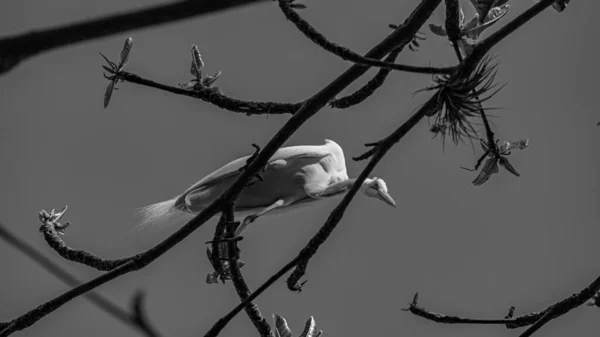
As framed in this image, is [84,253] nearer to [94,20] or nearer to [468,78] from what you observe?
[468,78]

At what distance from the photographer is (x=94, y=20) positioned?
24.3 inches

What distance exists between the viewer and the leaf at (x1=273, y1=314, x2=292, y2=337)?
2662mm

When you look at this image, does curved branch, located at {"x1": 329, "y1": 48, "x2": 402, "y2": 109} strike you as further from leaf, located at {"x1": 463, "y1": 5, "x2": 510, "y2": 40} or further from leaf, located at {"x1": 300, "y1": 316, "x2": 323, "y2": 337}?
leaf, located at {"x1": 300, "y1": 316, "x2": 323, "y2": 337}

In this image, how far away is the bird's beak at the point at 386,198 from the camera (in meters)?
3.11

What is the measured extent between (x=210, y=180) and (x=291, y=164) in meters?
0.42

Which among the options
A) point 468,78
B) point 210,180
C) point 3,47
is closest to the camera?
point 3,47

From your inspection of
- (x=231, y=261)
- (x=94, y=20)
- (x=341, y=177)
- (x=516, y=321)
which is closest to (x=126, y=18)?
(x=94, y=20)

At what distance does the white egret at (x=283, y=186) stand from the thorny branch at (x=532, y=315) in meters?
0.77

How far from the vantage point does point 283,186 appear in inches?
129

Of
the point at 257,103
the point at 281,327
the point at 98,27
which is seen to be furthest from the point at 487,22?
the point at 98,27

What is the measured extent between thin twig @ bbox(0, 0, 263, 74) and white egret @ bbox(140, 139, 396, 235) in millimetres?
2462

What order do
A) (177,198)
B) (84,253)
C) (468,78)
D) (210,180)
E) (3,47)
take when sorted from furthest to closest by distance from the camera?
(177,198) < (210,180) < (84,253) < (468,78) < (3,47)

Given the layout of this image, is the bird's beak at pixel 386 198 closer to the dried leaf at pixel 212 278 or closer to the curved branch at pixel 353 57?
the dried leaf at pixel 212 278

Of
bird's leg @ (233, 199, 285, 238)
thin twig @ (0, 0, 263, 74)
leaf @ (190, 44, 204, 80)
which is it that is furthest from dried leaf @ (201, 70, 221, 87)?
thin twig @ (0, 0, 263, 74)
